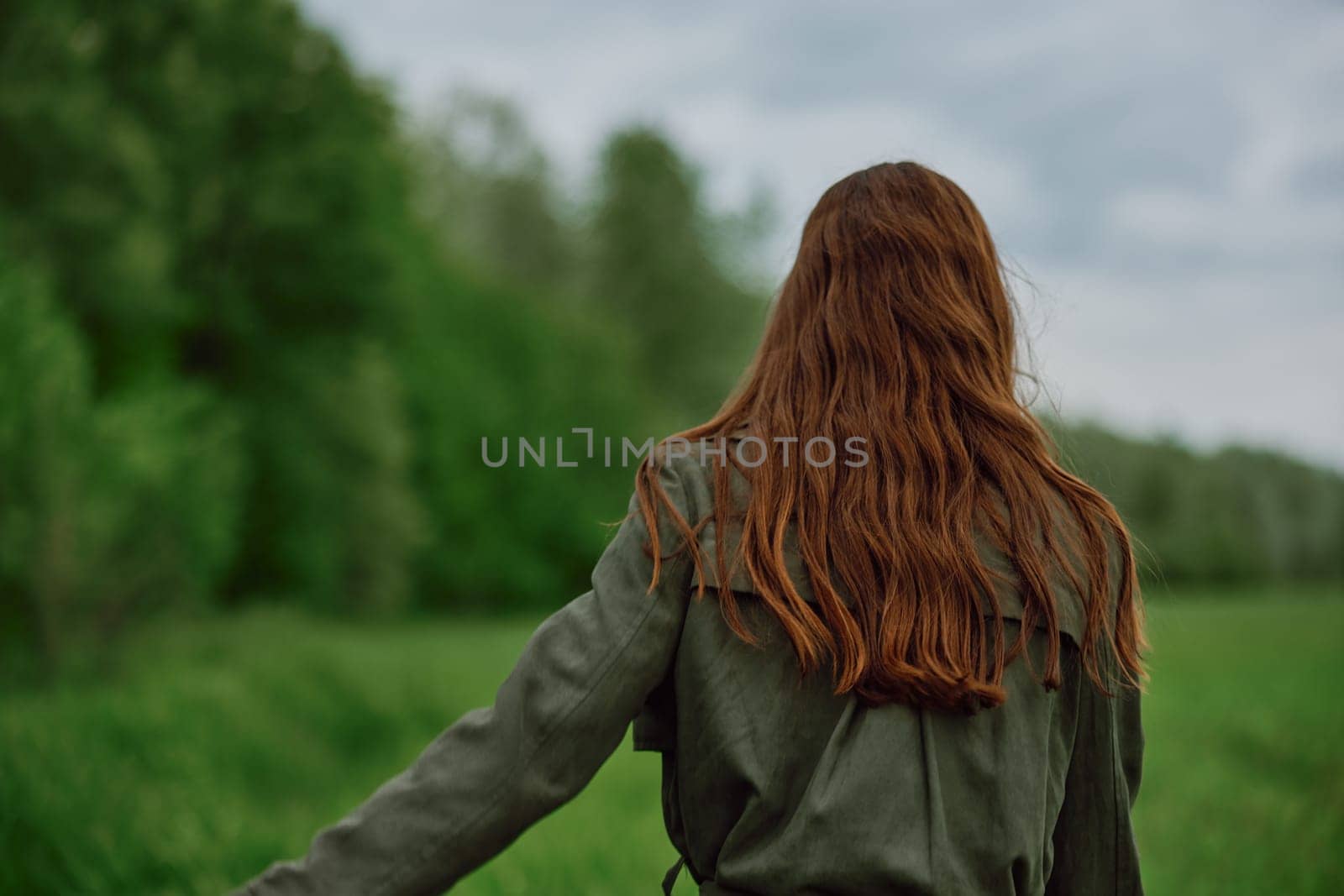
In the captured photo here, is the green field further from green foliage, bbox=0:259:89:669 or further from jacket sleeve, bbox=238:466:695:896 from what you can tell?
jacket sleeve, bbox=238:466:695:896

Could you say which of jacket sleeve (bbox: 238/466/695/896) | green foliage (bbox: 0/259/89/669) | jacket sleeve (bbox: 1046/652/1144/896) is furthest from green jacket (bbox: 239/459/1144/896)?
green foliage (bbox: 0/259/89/669)

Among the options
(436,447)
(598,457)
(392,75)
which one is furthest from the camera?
(598,457)

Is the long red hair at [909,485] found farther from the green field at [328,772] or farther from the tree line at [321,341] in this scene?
the green field at [328,772]

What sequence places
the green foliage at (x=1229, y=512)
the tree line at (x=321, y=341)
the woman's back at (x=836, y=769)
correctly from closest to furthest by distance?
the woman's back at (x=836, y=769) < the tree line at (x=321, y=341) < the green foliage at (x=1229, y=512)

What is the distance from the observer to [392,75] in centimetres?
1983

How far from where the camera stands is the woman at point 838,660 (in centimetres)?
152

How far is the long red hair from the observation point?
5.12 feet

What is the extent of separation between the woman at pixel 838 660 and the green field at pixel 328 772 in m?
0.67

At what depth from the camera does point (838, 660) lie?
5.13ft

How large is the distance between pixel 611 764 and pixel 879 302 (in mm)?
7519

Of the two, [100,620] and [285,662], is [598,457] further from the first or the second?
[100,620]

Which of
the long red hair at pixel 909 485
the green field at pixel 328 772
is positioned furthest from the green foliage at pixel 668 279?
the long red hair at pixel 909 485

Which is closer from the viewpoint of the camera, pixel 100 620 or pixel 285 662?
pixel 100 620

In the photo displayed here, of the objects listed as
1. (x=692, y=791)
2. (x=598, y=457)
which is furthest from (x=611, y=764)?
(x=598, y=457)
